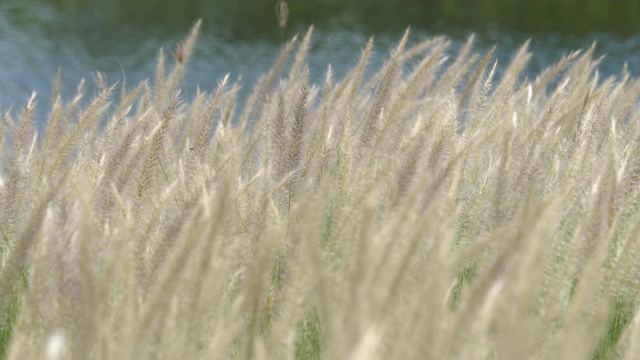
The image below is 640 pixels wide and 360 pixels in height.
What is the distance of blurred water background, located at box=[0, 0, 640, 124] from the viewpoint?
23.8 ft

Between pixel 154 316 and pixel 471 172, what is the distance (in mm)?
1274

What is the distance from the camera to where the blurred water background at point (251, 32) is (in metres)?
7.25

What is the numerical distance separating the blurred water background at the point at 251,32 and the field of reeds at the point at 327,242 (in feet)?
14.4

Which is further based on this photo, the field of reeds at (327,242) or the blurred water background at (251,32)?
the blurred water background at (251,32)

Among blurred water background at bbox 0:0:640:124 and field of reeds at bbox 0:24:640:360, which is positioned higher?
blurred water background at bbox 0:0:640:124

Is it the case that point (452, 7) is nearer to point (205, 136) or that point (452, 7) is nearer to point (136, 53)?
point (136, 53)

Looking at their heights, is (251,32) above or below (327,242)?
above

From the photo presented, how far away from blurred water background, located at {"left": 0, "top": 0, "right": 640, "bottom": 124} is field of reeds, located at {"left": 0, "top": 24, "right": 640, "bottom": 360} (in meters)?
4.38

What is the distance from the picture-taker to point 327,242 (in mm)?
1447

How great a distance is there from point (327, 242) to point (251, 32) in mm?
8187

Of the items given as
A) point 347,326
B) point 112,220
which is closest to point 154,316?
point 347,326

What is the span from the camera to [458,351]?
0.92 m

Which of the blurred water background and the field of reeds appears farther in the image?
the blurred water background

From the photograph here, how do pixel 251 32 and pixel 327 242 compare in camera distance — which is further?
pixel 251 32
